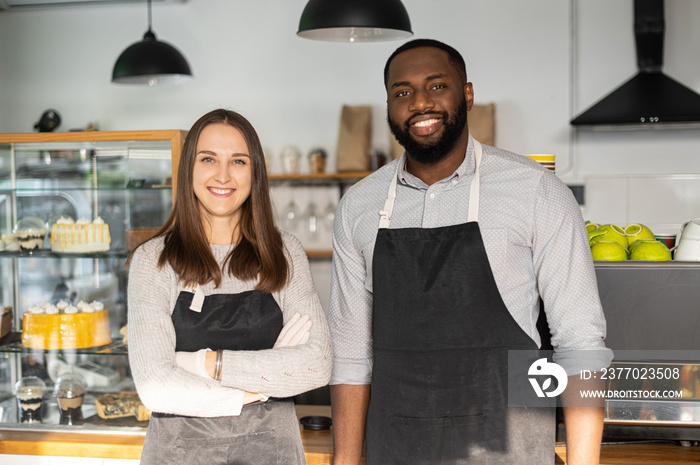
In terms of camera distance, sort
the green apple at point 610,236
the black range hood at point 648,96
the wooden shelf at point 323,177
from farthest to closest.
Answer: the wooden shelf at point 323,177, the black range hood at point 648,96, the green apple at point 610,236

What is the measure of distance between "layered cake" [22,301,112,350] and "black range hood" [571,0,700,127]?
2.87 m

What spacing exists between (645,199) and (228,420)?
3.70 meters

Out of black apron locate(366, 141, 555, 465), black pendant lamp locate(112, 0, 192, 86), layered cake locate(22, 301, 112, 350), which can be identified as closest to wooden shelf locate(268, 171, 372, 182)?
black pendant lamp locate(112, 0, 192, 86)

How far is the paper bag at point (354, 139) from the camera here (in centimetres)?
479

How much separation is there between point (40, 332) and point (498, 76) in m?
3.27

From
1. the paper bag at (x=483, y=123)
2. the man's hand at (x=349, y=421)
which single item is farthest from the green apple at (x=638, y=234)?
the paper bag at (x=483, y=123)

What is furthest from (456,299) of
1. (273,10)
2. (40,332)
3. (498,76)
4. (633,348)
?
(273,10)

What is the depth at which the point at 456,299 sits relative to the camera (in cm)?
164

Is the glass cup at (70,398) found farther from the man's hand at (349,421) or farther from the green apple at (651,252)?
the green apple at (651,252)

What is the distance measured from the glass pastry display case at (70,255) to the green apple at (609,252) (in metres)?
1.52

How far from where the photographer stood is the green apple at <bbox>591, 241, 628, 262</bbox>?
75.1 inches

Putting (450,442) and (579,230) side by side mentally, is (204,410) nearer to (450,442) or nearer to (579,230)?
(450,442)

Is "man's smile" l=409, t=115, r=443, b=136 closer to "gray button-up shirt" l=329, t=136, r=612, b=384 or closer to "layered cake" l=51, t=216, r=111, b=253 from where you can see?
"gray button-up shirt" l=329, t=136, r=612, b=384

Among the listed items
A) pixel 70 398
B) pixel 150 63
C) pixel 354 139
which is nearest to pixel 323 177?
pixel 354 139
